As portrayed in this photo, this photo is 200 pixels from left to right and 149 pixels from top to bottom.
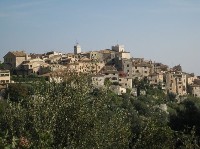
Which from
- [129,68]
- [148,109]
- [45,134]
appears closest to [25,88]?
[148,109]

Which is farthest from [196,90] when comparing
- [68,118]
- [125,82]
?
[68,118]

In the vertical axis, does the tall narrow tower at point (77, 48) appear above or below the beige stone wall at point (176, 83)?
above

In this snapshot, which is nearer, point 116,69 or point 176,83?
point 116,69

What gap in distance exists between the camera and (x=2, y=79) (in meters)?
56.2

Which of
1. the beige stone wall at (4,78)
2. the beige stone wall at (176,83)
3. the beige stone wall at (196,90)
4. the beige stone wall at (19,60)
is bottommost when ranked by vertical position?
the beige stone wall at (196,90)

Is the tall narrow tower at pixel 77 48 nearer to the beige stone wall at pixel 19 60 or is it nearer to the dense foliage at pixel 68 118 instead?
the beige stone wall at pixel 19 60

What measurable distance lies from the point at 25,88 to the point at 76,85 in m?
37.1

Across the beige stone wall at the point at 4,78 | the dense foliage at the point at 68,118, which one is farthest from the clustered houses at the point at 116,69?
the dense foliage at the point at 68,118

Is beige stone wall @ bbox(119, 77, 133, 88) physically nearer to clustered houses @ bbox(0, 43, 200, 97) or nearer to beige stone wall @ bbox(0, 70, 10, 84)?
clustered houses @ bbox(0, 43, 200, 97)

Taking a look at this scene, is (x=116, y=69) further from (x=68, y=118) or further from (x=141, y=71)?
(x=68, y=118)

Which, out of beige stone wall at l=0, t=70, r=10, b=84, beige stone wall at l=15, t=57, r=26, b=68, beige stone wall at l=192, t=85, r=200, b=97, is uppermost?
Result: beige stone wall at l=15, t=57, r=26, b=68

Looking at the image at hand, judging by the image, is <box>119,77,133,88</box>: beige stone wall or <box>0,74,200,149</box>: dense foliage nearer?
<box>0,74,200,149</box>: dense foliage

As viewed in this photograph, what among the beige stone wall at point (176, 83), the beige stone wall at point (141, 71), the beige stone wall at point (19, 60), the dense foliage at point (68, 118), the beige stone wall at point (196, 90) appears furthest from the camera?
the beige stone wall at point (196, 90)

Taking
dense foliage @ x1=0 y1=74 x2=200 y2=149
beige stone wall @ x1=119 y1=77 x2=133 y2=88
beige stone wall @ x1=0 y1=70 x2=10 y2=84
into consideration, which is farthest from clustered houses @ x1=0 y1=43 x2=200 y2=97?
dense foliage @ x1=0 y1=74 x2=200 y2=149
